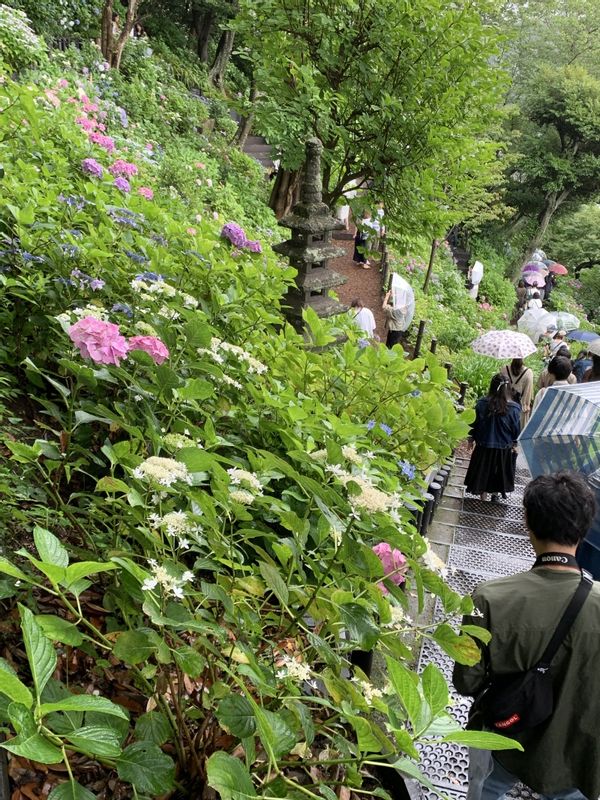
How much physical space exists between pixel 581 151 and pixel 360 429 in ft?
84.6

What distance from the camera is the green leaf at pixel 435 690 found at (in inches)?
42.6

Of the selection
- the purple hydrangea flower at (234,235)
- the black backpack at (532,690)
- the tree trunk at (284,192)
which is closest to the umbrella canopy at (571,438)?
the black backpack at (532,690)

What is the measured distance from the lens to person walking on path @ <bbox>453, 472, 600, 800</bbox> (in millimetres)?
2113

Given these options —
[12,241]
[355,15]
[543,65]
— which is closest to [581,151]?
[543,65]

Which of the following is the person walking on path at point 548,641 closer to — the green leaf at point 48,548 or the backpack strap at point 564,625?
the backpack strap at point 564,625

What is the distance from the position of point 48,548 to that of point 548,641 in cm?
172

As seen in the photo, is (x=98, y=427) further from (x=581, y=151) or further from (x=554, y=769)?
(x=581, y=151)

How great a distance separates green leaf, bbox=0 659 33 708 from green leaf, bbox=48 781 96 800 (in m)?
0.26

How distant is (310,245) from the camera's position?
5047 millimetres

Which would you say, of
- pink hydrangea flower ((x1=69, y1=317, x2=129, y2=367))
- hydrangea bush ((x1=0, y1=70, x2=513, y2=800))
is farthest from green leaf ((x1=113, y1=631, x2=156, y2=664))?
pink hydrangea flower ((x1=69, y1=317, x2=129, y2=367))

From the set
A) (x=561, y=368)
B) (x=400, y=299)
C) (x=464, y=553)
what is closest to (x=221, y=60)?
(x=400, y=299)

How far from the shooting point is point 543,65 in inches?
922

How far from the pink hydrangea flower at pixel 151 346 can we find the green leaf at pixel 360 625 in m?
0.96

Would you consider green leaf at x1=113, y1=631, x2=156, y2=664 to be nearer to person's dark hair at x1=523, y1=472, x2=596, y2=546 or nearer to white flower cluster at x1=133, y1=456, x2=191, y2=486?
white flower cluster at x1=133, y1=456, x2=191, y2=486
